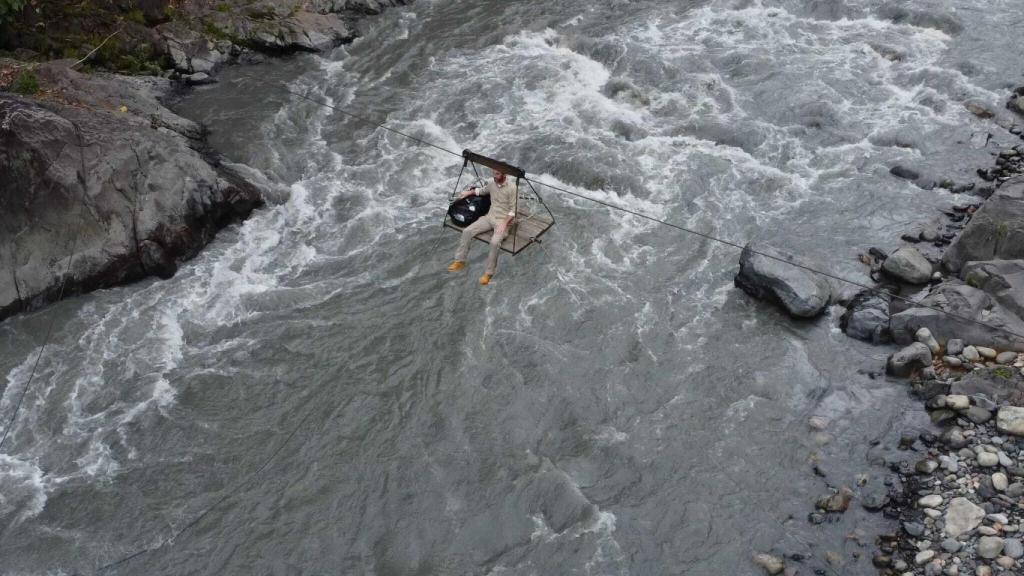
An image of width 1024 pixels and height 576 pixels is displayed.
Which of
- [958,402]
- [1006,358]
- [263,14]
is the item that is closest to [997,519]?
[958,402]

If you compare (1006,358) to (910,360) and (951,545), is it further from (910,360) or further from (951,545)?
(951,545)

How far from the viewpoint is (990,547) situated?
9.02 meters

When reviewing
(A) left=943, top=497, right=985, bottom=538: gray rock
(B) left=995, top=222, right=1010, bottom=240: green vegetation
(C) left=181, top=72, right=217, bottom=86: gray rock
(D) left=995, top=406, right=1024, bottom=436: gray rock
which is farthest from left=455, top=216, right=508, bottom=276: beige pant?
(C) left=181, top=72, right=217, bottom=86: gray rock

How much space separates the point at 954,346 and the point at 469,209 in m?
7.60

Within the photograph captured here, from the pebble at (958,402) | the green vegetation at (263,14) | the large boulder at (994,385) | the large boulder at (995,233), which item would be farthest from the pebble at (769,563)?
the green vegetation at (263,14)

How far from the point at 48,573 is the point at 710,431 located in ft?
30.1

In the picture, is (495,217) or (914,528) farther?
(495,217)

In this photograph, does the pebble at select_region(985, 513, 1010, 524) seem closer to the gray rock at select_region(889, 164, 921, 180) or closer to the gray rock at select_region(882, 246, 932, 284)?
the gray rock at select_region(882, 246, 932, 284)

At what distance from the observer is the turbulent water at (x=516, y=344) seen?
1062cm

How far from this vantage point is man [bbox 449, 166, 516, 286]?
39.8 ft

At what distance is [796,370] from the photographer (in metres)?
12.5

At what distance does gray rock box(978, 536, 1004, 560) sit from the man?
731 cm

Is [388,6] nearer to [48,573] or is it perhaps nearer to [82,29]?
[82,29]

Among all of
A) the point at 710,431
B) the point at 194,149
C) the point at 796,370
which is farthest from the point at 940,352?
the point at 194,149
